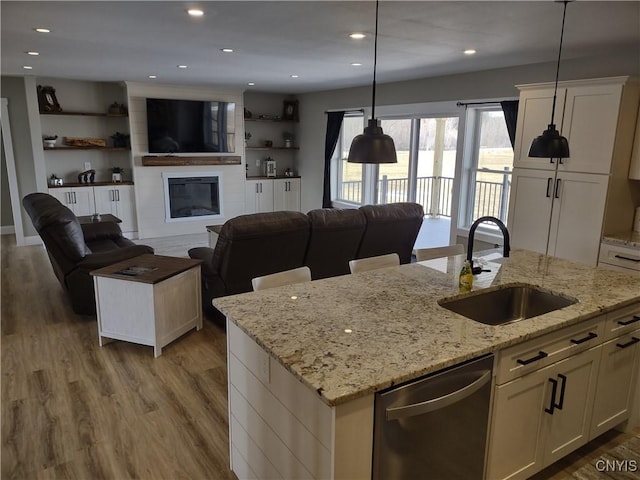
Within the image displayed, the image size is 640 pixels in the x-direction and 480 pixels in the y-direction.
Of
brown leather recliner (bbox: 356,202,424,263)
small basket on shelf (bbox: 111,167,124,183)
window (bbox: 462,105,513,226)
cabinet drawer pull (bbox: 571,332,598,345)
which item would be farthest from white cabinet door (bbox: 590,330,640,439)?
small basket on shelf (bbox: 111,167,124,183)

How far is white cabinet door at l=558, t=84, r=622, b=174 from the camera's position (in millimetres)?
3715

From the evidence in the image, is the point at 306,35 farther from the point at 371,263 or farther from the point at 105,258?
the point at 105,258

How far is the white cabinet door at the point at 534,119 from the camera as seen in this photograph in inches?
162

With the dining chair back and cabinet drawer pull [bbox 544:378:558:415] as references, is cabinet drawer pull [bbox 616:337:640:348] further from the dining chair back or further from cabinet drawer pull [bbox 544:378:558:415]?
the dining chair back

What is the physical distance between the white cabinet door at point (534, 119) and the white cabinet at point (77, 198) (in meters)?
6.23

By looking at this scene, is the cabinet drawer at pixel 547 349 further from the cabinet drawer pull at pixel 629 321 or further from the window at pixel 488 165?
the window at pixel 488 165

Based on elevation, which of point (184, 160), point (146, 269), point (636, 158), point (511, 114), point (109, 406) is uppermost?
point (511, 114)

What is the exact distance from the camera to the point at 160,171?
308 inches

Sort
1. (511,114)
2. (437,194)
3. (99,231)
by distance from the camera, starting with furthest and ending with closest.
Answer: (437,194)
(99,231)
(511,114)

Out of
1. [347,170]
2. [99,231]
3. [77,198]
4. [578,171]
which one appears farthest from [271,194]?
[578,171]

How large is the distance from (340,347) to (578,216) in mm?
3231

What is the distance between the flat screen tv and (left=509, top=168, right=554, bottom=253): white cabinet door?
212 inches

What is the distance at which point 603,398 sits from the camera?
2412mm

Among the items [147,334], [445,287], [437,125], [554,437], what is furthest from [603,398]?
[437,125]
